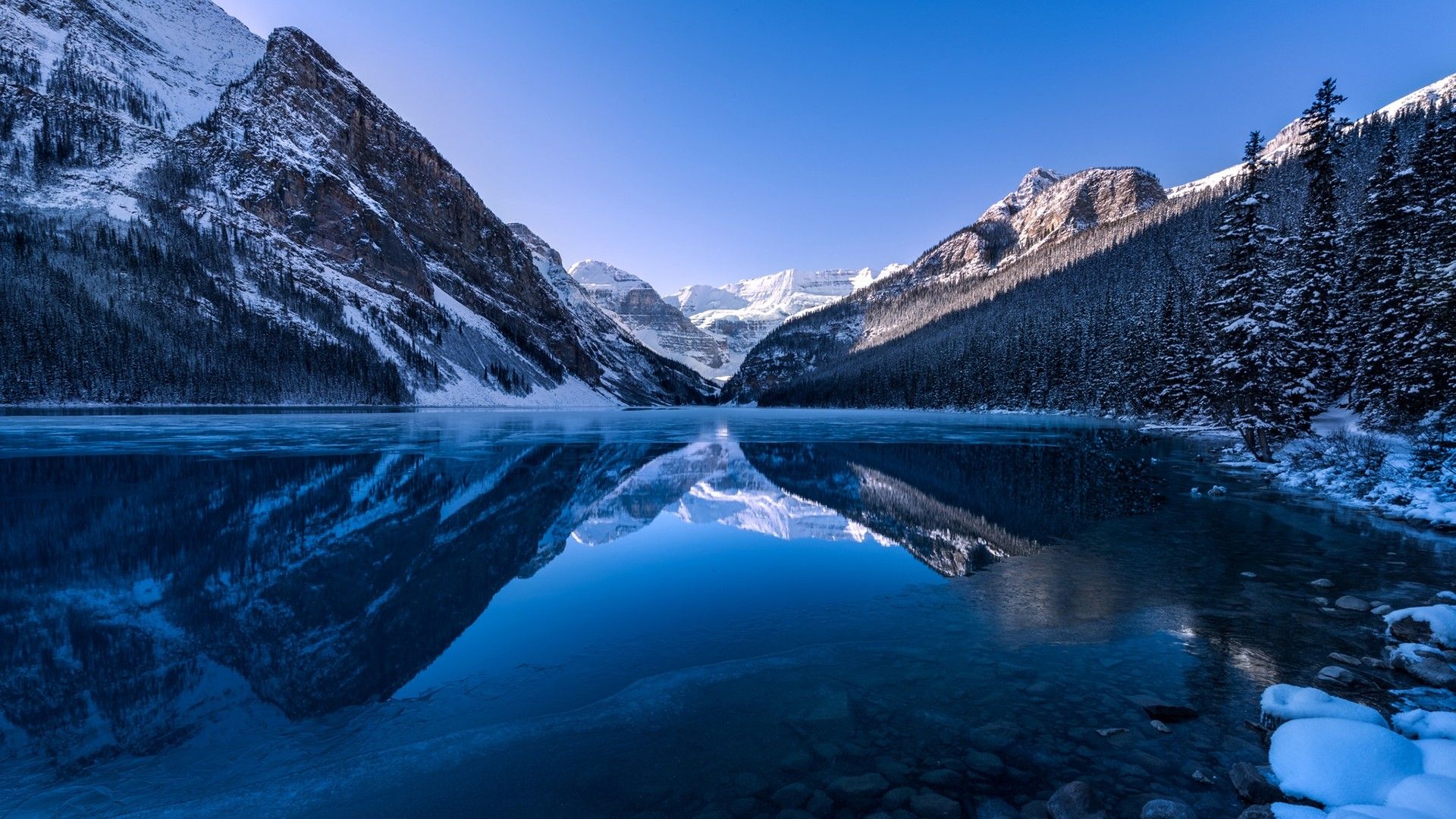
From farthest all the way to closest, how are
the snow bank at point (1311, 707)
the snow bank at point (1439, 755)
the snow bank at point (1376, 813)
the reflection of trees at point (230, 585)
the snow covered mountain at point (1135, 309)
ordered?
the snow covered mountain at point (1135, 309) < the reflection of trees at point (230, 585) < the snow bank at point (1311, 707) < the snow bank at point (1439, 755) < the snow bank at point (1376, 813)

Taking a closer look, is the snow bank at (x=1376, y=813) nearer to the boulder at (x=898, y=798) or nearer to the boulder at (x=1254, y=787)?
the boulder at (x=1254, y=787)

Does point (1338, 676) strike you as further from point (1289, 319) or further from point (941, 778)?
point (1289, 319)

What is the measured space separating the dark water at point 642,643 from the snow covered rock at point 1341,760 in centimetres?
36

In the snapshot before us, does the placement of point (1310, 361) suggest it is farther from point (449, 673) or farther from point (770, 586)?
point (449, 673)

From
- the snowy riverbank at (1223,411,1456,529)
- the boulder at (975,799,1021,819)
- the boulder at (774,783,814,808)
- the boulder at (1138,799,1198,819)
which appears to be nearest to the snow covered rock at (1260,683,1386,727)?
the boulder at (1138,799,1198,819)

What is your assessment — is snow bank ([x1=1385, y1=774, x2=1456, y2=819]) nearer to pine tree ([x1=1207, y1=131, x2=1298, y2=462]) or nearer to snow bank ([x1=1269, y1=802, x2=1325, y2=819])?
snow bank ([x1=1269, y1=802, x2=1325, y2=819])

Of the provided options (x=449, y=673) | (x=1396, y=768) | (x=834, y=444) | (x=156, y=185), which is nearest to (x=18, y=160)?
(x=156, y=185)

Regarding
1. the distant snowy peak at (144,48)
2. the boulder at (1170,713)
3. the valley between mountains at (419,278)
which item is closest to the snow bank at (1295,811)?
the boulder at (1170,713)

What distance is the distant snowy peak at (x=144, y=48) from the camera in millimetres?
135875

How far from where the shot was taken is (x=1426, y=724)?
4.77 meters

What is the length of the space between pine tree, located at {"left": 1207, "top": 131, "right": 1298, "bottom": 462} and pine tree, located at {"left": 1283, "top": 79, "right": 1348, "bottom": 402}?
1.43 m

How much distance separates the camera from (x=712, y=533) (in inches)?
557

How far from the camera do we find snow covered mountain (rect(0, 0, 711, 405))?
300 feet

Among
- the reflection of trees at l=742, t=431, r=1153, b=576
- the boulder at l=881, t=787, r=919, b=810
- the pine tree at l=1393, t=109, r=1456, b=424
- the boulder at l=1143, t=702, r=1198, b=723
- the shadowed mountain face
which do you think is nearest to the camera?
the boulder at l=881, t=787, r=919, b=810
